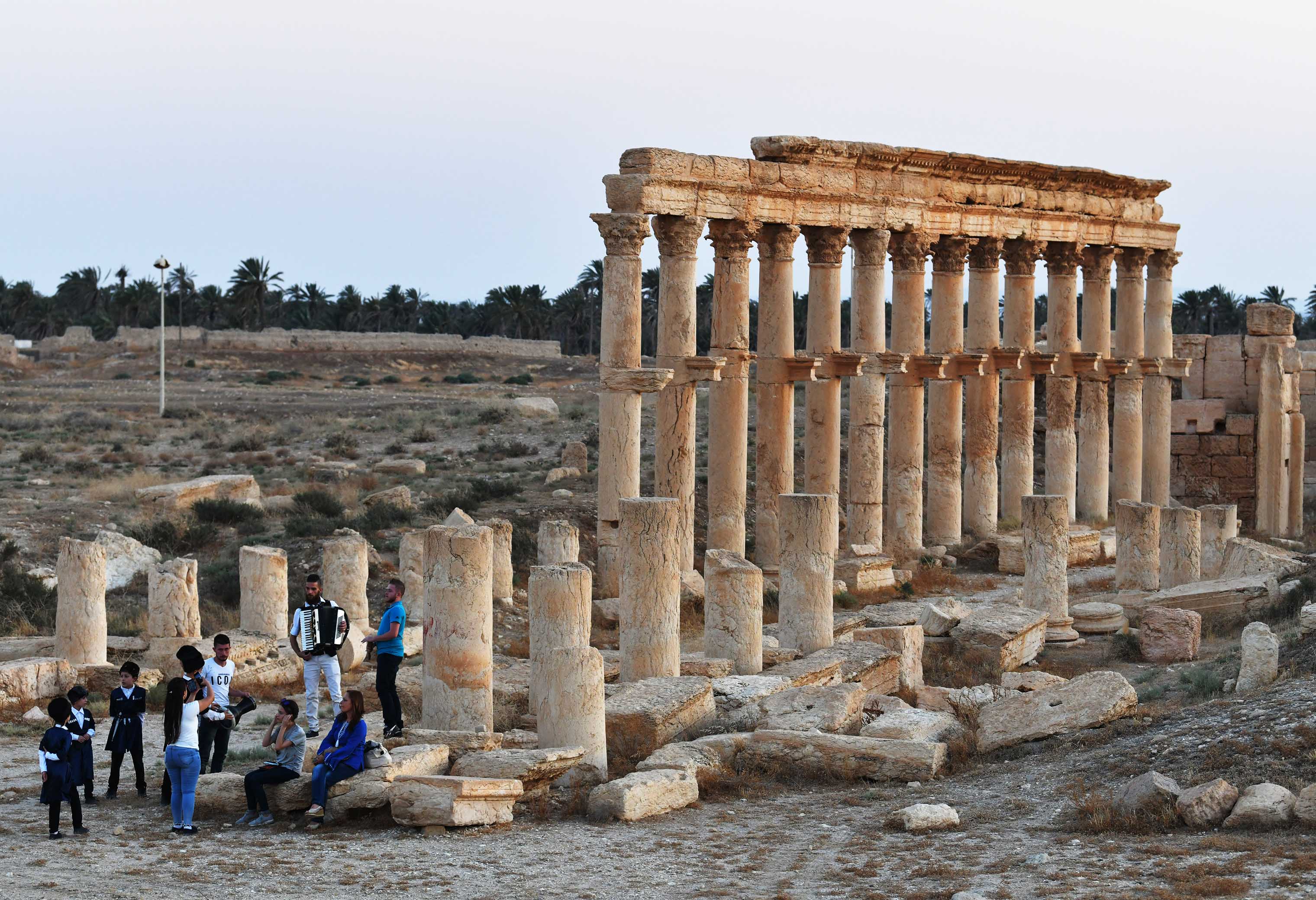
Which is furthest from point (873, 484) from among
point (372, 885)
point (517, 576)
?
point (372, 885)

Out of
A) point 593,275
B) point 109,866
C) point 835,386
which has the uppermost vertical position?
point 593,275

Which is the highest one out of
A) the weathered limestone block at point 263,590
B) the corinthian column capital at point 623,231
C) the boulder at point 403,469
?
the corinthian column capital at point 623,231

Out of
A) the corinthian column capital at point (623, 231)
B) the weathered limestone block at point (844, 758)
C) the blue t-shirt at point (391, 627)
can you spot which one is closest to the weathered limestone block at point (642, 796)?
the weathered limestone block at point (844, 758)

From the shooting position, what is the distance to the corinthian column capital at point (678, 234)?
25.1 meters

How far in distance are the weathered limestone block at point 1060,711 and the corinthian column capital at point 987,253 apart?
16.7 metres

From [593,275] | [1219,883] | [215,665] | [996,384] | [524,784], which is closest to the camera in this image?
[1219,883]

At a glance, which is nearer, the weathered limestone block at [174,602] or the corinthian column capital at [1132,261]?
the weathered limestone block at [174,602]

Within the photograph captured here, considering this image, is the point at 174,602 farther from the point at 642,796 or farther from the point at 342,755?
the point at 642,796

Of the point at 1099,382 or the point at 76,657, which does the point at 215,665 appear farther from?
the point at 1099,382

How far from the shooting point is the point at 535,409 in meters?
50.1

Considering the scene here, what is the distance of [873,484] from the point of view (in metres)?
29.3

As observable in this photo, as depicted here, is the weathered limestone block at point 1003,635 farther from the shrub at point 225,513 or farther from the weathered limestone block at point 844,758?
the shrub at point 225,513

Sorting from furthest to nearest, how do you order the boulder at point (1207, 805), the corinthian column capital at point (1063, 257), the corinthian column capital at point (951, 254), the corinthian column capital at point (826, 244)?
1. the corinthian column capital at point (1063, 257)
2. the corinthian column capital at point (951, 254)
3. the corinthian column capital at point (826, 244)
4. the boulder at point (1207, 805)

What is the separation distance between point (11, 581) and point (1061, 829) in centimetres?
1686
